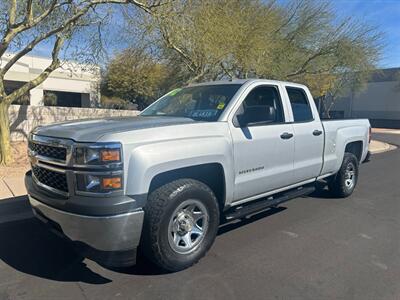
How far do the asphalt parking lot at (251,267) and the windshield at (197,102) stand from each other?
5.11ft

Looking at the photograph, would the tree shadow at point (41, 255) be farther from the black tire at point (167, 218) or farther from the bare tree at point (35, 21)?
the bare tree at point (35, 21)

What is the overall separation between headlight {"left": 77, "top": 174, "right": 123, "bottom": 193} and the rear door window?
2886 millimetres

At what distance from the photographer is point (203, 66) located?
42.8ft

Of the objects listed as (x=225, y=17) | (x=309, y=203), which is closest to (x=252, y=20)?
(x=225, y=17)

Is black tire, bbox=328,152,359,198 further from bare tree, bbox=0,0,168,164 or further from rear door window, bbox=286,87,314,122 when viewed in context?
bare tree, bbox=0,0,168,164

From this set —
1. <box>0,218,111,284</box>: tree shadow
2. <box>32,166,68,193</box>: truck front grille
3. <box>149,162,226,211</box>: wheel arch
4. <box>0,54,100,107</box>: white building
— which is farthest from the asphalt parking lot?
<box>0,54,100,107</box>: white building

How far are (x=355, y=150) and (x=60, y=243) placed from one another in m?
5.27

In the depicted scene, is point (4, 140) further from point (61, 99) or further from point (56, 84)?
point (61, 99)

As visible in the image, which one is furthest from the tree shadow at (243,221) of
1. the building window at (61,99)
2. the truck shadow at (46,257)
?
the building window at (61,99)

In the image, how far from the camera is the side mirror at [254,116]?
4.05 m

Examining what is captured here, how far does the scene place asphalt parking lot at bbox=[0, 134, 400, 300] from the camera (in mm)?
3170

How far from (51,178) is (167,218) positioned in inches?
45.4

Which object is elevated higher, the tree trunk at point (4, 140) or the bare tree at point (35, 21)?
the bare tree at point (35, 21)

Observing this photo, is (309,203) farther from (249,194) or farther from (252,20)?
(252,20)
